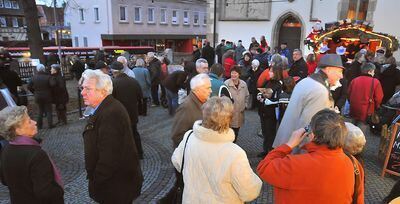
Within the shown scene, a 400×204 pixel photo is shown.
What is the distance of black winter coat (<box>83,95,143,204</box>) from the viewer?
2863mm

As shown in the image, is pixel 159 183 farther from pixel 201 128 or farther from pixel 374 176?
pixel 374 176

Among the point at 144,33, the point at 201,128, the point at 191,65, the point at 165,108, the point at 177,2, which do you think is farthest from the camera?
the point at 177,2

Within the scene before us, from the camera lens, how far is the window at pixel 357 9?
15.2 metres

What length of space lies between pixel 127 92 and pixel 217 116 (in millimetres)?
3498

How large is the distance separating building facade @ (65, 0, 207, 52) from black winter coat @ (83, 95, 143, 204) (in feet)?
100

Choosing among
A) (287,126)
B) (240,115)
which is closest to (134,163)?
(287,126)

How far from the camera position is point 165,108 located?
10.2 meters

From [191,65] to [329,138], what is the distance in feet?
19.2

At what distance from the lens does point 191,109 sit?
3.58 metres

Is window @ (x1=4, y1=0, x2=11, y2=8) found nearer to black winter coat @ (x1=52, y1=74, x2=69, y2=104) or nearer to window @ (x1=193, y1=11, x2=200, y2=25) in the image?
window @ (x1=193, y1=11, x2=200, y2=25)

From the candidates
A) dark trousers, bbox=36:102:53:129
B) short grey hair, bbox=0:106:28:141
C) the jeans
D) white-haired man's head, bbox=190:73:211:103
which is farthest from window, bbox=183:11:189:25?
short grey hair, bbox=0:106:28:141

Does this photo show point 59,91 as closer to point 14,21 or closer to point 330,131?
point 330,131

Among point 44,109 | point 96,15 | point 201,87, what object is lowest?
point 44,109

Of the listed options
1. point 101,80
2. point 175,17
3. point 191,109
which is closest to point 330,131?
point 191,109
